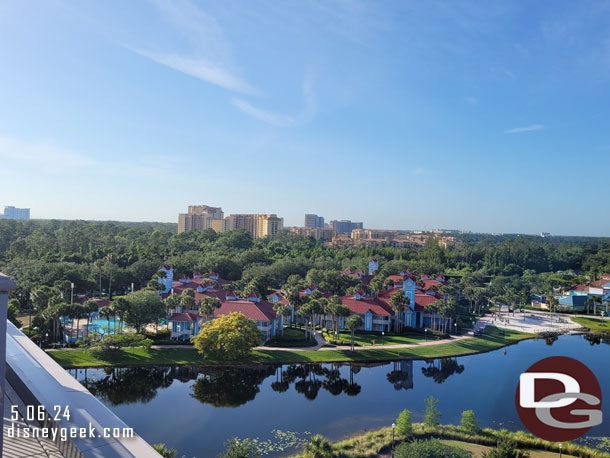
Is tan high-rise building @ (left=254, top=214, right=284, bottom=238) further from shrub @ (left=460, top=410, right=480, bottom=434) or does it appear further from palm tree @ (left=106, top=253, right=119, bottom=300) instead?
shrub @ (left=460, top=410, right=480, bottom=434)

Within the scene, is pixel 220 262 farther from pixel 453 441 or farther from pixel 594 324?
pixel 594 324

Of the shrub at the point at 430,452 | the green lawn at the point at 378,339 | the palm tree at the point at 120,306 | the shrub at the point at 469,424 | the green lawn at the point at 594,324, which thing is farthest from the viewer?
the green lawn at the point at 594,324

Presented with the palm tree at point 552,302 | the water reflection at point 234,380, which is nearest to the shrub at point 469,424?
the water reflection at point 234,380

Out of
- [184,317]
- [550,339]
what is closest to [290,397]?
[184,317]

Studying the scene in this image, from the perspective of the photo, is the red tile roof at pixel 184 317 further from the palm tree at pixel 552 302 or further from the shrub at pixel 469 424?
the palm tree at pixel 552 302

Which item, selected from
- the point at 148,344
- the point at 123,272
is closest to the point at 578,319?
the point at 148,344
